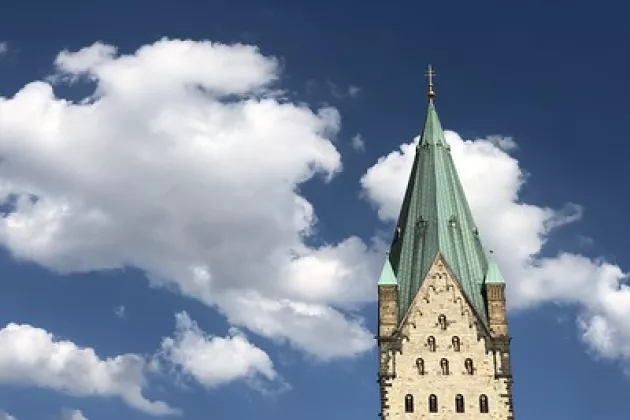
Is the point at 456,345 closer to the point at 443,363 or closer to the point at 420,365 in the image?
the point at 443,363

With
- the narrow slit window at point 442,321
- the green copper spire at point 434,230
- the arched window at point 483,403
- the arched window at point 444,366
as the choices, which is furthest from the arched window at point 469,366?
the green copper spire at point 434,230

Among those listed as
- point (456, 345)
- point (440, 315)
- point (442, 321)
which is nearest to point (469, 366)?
point (456, 345)

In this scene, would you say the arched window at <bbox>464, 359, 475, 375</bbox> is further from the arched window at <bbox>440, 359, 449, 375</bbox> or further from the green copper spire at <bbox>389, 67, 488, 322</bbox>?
the green copper spire at <bbox>389, 67, 488, 322</bbox>

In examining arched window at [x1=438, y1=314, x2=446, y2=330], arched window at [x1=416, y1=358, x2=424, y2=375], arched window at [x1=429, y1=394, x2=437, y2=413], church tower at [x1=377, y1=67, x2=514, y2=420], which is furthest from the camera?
arched window at [x1=438, y1=314, x2=446, y2=330]

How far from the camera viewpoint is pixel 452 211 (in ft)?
221

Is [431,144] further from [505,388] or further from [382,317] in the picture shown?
[505,388]

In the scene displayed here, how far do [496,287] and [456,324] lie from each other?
4038 mm

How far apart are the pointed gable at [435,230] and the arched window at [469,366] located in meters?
3.37

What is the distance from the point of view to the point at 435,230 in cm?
6638

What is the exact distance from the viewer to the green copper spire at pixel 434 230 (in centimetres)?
6469

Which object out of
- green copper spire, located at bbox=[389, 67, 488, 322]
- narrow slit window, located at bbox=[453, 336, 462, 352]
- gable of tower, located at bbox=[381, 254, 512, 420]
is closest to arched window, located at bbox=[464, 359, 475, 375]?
gable of tower, located at bbox=[381, 254, 512, 420]

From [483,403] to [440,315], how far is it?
660cm

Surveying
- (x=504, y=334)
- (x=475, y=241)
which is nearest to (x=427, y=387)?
(x=504, y=334)

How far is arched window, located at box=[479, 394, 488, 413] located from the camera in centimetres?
6003
